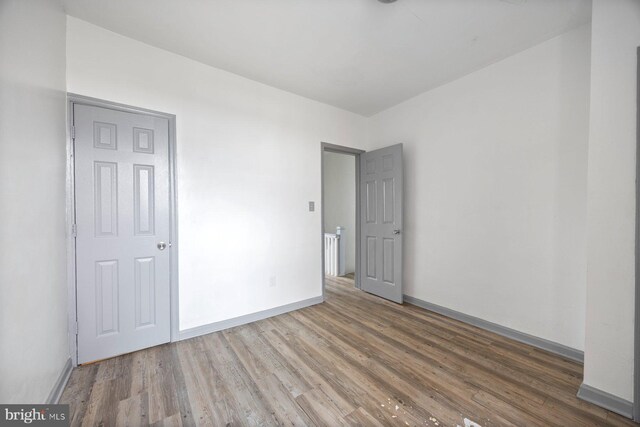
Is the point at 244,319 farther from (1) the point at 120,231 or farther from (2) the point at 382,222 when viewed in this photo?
(2) the point at 382,222

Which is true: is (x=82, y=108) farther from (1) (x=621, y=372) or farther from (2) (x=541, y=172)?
(1) (x=621, y=372)

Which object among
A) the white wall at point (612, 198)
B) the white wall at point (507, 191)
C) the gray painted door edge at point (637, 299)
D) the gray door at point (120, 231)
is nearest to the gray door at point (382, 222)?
the white wall at point (507, 191)

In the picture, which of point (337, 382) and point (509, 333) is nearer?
point (337, 382)

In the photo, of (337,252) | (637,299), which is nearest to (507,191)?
(637,299)

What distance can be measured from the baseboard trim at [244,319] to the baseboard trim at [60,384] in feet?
2.41

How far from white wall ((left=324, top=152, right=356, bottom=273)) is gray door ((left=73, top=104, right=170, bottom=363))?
10.9 ft

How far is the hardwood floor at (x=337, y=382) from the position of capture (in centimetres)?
148

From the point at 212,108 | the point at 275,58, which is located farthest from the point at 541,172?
the point at 212,108

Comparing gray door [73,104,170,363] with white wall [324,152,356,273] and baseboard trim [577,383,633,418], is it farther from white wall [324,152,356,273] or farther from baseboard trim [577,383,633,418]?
white wall [324,152,356,273]

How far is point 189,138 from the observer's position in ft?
7.91

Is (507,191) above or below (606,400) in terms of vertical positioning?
above

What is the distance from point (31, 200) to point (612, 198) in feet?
10.7

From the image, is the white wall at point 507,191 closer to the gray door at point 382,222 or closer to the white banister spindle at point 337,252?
the gray door at point 382,222

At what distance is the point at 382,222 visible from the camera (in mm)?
3492
